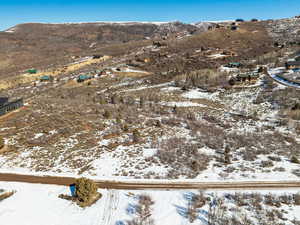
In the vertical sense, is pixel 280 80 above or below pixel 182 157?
above

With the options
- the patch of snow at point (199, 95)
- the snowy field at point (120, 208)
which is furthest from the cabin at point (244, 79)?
the snowy field at point (120, 208)

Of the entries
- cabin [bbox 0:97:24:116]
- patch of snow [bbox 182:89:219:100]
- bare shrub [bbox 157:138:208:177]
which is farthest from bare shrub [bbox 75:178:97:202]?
patch of snow [bbox 182:89:219:100]

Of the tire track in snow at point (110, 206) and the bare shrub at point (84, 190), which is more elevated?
the bare shrub at point (84, 190)

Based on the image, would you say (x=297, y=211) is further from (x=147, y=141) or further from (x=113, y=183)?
(x=147, y=141)

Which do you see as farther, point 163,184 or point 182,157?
point 182,157

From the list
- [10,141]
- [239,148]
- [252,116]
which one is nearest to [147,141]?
[239,148]

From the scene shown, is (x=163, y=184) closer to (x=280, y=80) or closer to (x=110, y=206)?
(x=110, y=206)

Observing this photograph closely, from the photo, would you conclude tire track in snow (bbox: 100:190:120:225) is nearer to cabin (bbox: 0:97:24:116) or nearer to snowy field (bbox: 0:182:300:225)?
snowy field (bbox: 0:182:300:225)

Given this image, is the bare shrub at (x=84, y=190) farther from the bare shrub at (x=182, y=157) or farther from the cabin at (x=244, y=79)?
the cabin at (x=244, y=79)

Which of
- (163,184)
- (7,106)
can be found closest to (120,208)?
(163,184)
